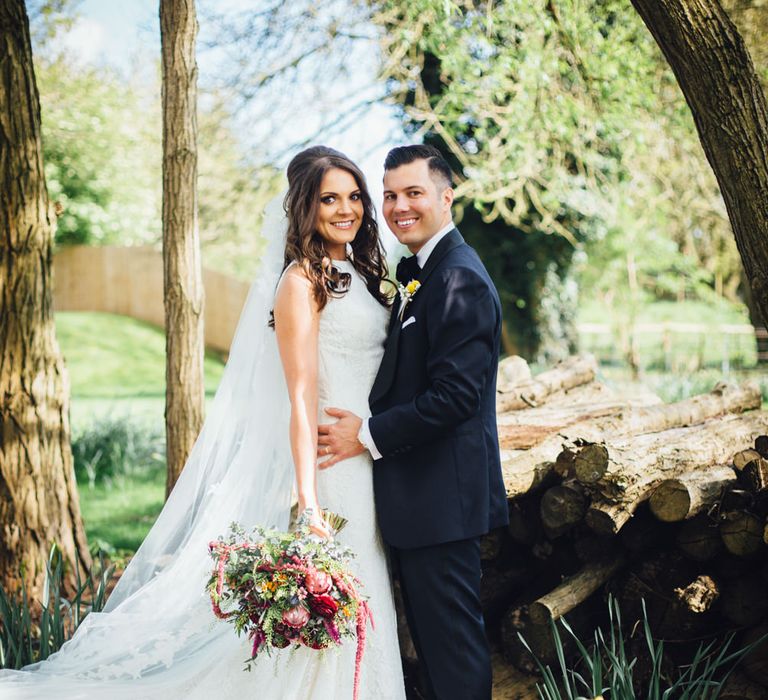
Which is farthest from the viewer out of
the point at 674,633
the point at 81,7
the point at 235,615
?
the point at 81,7

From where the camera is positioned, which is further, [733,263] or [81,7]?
[733,263]

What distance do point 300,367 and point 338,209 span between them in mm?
682

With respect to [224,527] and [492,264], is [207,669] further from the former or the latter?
[492,264]

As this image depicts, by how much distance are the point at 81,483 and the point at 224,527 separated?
504 centimetres

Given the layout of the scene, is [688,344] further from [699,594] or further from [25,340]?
[25,340]

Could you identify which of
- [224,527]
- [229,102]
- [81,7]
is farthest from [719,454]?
[229,102]

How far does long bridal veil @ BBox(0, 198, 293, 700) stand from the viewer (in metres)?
3.37

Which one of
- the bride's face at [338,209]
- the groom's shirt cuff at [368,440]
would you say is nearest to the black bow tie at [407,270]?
the bride's face at [338,209]

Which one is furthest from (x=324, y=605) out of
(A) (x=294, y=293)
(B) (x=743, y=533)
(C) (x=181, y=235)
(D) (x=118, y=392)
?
(D) (x=118, y=392)

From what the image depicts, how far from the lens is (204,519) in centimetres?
343

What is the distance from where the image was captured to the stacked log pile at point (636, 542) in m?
3.30

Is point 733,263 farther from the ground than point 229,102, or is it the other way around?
point 229,102

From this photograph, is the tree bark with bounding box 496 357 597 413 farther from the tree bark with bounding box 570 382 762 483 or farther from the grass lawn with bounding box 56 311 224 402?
the grass lawn with bounding box 56 311 224 402

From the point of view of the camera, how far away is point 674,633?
3348 millimetres
